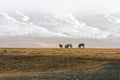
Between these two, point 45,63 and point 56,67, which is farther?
point 45,63

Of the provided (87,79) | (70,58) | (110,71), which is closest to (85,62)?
(70,58)

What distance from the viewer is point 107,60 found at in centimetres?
8975

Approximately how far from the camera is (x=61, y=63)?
86.1 metres

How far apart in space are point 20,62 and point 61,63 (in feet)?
29.1

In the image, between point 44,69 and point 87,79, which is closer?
point 87,79

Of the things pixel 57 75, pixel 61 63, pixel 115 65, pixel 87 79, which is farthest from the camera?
pixel 61 63

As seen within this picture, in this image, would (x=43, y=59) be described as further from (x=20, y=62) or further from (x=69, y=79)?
(x=69, y=79)

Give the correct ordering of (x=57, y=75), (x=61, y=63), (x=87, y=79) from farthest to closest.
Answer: (x=61, y=63)
(x=57, y=75)
(x=87, y=79)

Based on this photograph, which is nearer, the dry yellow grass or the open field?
the open field

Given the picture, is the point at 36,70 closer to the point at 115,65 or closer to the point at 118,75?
the point at 115,65

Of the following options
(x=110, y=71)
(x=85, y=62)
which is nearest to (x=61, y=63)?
(x=85, y=62)

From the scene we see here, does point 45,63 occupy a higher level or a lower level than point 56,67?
higher

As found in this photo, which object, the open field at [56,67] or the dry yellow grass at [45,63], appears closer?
the open field at [56,67]

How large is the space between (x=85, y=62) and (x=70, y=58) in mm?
4486
